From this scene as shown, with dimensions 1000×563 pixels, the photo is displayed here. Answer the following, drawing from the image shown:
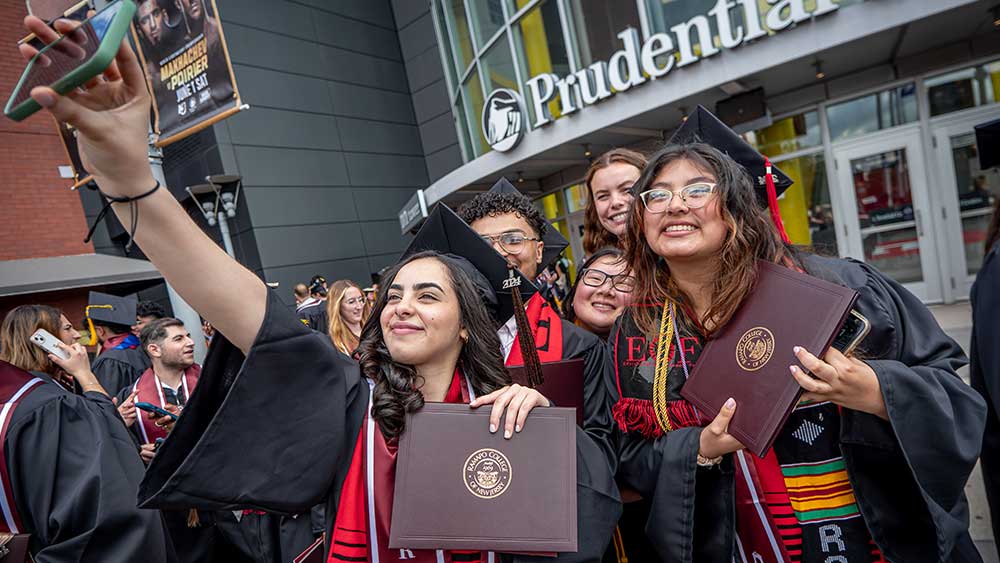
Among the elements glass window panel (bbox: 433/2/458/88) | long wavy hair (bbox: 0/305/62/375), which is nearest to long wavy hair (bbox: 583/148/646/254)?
long wavy hair (bbox: 0/305/62/375)

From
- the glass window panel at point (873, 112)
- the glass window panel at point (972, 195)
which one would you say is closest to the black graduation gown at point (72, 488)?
the glass window panel at point (873, 112)

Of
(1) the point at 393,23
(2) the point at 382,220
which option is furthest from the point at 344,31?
(2) the point at 382,220

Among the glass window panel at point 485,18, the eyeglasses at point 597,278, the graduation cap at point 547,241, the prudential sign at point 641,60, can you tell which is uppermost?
the glass window panel at point 485,18

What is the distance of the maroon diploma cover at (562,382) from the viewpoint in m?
1.76

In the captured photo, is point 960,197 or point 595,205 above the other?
point 595,205

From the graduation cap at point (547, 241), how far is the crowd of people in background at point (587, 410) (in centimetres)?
102

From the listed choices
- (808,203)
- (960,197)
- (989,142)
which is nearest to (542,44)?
(808,203)

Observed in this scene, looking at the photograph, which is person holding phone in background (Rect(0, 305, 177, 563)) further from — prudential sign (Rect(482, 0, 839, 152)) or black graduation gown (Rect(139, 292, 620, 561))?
prudential sign (Rect(482, 0, 839, 152))

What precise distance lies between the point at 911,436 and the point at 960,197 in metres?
8.01

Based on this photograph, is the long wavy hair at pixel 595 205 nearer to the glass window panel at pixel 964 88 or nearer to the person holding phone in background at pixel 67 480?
the person holding phone in background at pixel 67 480

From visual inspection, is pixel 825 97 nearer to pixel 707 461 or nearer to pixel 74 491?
pixel 707 461

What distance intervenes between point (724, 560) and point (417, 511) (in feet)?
3.21

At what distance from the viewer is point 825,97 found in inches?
301

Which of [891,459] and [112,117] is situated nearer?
[112,117]
